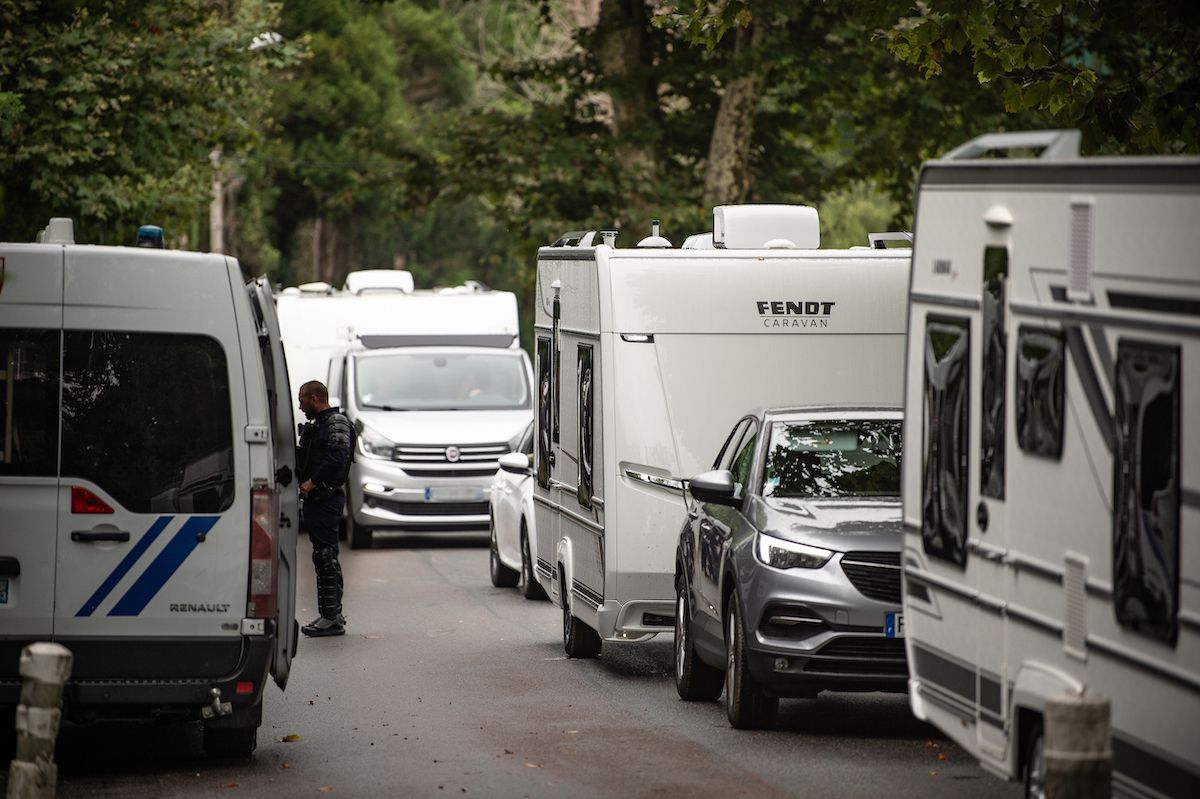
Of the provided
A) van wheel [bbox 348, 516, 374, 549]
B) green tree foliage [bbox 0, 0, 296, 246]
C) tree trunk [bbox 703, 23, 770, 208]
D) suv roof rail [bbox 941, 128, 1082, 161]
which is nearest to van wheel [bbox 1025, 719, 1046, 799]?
suv roof rail [bbox 941, 128, 1082, 161]

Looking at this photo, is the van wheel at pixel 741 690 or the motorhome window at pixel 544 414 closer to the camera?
the van wheel at pixel 741 690

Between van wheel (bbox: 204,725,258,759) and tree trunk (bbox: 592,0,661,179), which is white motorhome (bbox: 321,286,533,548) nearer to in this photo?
tree trunk (bbox: 592,0,661,179)

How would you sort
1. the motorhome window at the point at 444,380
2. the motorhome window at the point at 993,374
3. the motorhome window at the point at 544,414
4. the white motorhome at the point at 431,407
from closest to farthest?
the motorhome window at the point at 993,374 → the motorhome window at the point at 544,414 → the white motorhome at the point at 431,407 → the motorhome window at the point at 444,380

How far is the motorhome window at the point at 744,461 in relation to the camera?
36.8ft

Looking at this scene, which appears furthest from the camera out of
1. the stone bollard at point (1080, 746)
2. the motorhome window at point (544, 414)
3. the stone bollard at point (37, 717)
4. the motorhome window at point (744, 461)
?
the motorhome window at point (544, 414)

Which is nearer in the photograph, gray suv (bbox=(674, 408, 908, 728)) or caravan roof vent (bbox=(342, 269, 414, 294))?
gray suv (bbox=(674, 408, 908, 728))

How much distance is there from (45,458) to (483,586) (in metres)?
9.63

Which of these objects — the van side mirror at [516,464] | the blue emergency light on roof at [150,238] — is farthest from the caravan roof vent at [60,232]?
the van side mirror at [516,464]

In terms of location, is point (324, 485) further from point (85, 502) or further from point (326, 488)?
point (85, 502)

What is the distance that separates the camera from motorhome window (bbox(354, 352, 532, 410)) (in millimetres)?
23109

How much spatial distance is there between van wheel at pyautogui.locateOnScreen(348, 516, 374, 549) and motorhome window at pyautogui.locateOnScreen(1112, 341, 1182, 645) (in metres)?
16.4

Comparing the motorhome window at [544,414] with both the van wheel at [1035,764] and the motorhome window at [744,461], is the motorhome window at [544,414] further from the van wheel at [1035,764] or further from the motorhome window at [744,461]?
the van wheel at [1035,764]

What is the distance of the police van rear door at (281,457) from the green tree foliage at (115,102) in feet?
31.5

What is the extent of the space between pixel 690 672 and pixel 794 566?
1.51m
